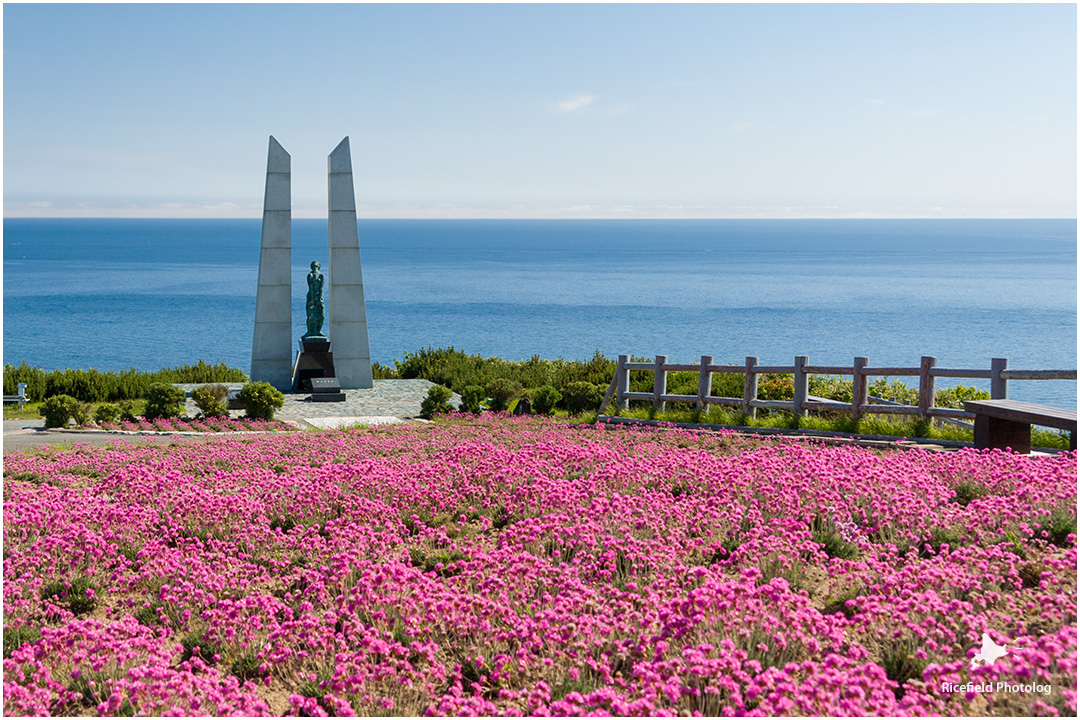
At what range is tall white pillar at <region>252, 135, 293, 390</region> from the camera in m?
25.7

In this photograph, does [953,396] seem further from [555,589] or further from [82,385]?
[82,385]

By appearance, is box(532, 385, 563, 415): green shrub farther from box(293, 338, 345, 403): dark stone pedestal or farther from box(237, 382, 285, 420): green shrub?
box(293, 338, 345, 403): dark stone pedestal

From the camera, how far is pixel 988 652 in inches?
168

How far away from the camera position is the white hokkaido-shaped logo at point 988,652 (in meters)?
4.05

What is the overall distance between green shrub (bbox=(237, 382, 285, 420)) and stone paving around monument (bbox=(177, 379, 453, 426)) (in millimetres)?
908

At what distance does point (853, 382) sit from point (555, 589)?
442 inches

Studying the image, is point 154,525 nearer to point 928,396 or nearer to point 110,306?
point 928,396

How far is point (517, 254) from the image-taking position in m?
200

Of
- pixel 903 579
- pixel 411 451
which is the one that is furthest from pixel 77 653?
pixel 411 451

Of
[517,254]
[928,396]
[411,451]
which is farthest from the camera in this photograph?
[517,254]

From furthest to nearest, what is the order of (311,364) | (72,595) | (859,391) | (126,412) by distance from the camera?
(311,364) → (126,412) → (859,391) → (72,595)

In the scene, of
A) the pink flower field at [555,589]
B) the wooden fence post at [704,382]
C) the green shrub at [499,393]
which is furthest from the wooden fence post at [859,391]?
the green shrub at [499,393]

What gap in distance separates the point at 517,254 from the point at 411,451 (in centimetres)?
18987

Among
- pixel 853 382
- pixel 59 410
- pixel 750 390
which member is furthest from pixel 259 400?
pixel 853 382
